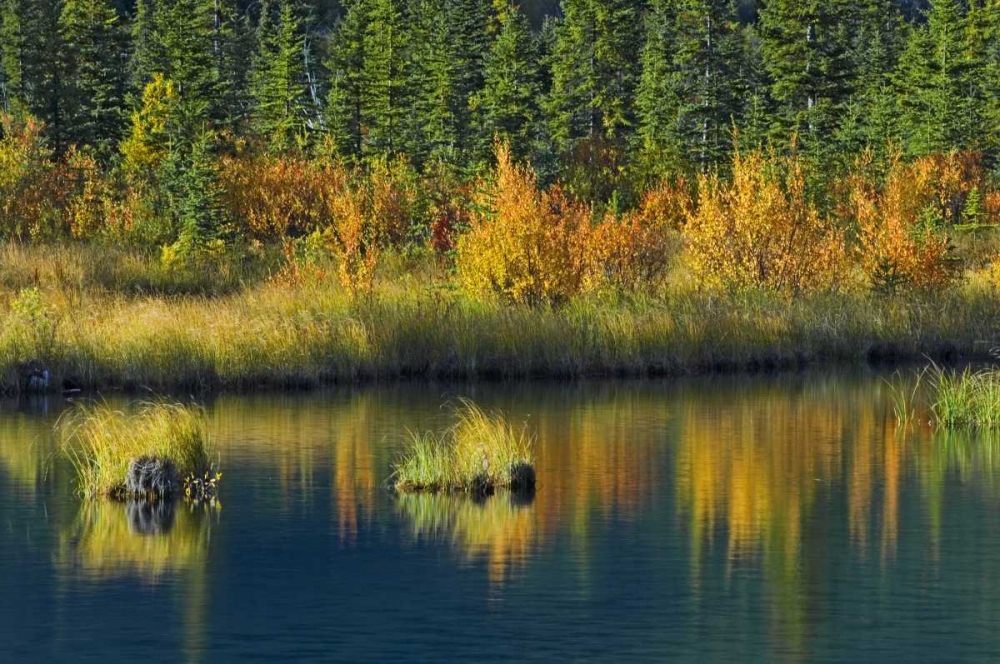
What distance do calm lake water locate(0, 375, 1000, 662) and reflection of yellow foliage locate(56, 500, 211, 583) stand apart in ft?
0.13

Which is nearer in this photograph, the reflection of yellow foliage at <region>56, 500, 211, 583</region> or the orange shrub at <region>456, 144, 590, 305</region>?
the reflection of yellow foliage at <region>56, 500, 211, 583</region>

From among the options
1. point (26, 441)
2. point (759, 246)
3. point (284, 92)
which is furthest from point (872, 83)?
point (26, 441)

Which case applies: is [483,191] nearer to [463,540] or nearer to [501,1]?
[463,540]

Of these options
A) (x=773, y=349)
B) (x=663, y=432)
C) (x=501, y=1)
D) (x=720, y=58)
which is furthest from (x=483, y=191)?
(x=501, y=1)

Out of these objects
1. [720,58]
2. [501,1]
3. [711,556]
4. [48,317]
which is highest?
[501,1]

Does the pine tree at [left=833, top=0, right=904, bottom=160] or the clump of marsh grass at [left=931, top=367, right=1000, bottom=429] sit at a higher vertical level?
the pine tree at [left=833, top=0, right=904, bottom=160]

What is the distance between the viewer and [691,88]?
65.5 metres

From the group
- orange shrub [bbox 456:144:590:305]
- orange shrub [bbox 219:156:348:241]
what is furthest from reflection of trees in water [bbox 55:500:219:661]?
orange shrub [bbox 219:156:348:241]

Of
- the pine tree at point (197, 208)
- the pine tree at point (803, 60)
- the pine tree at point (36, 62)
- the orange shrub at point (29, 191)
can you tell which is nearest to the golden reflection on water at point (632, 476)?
the pine tree at point (197, 208)

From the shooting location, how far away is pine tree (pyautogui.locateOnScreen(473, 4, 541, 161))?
174 ft

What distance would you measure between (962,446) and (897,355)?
36.8 ft

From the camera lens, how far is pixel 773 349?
104ft

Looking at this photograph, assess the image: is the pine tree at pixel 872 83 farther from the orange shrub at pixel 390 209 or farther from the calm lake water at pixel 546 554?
the calm lake water at pixel 546 554

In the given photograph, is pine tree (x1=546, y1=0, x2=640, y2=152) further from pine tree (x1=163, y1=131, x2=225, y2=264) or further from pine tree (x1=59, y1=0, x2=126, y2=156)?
pine tree (x1=163, y1=131, x2=225, y2=264)
